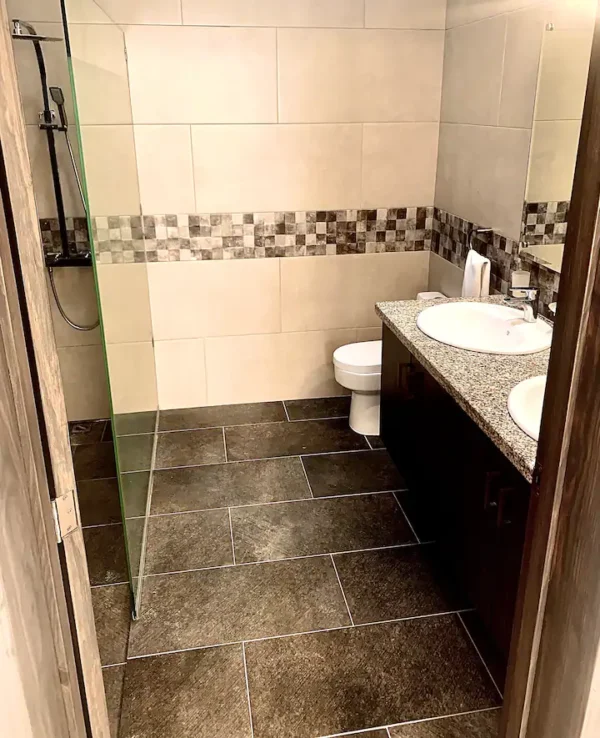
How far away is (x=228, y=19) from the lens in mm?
3006

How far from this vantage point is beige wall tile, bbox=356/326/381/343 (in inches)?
146

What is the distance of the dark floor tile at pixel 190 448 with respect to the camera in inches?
124

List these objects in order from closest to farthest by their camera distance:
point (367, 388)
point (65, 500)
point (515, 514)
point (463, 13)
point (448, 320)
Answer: point (65, 500) → point (515, 514) → point (448, 320) → point (463, 13) → point (367, 388)

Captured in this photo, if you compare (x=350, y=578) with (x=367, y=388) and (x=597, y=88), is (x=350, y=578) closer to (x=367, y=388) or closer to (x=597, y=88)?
(x=367, y=388)

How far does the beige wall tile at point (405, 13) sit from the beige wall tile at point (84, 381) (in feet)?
7.11

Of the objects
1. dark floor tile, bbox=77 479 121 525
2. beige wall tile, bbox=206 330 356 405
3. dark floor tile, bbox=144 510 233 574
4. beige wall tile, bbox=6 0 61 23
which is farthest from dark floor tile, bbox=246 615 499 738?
beige wall tile, bbox=6 0 61 23

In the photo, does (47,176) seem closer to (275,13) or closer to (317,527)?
(275,13)

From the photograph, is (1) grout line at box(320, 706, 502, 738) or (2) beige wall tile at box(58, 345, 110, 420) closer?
(1) grout line at box(320, 706, 502, 738)

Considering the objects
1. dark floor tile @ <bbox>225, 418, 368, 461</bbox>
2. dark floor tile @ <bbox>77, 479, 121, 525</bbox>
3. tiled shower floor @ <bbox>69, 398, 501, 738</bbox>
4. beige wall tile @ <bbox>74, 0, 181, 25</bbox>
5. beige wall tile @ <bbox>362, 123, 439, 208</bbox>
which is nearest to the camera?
tiled shower floor @ <bbox>69, 398, 501, 738</bbox>

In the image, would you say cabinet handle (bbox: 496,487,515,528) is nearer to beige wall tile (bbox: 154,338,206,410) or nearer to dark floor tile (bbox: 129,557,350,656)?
dark floor tile (bbox: 129,557,350,656)

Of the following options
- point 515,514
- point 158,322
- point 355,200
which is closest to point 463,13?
point 355,200

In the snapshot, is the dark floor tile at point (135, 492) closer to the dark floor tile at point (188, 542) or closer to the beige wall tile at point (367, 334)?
the dark floor tile at point (188, 542)

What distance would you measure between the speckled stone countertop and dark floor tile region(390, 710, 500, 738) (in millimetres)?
781

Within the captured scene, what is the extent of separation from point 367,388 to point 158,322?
1.17m
